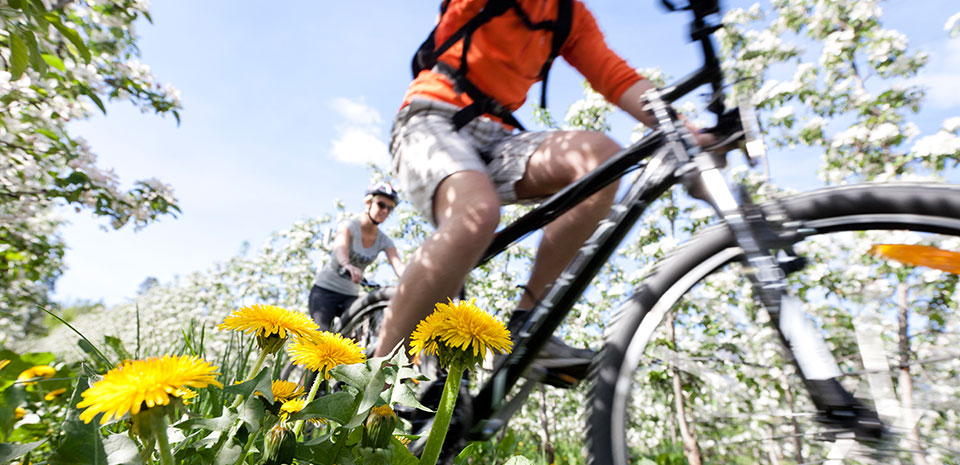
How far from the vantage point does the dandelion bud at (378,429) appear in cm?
59

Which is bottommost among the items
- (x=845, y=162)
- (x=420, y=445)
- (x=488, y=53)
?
(x=420, y=445)

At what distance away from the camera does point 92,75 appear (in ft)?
9.07

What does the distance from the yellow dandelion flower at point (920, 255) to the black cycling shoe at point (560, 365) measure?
23.5 inches

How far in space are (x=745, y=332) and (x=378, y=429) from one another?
3.12 ft

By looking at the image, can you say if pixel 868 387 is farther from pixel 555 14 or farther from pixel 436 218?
pixel 555 14

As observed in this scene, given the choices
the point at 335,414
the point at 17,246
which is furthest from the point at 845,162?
the point at 17,246

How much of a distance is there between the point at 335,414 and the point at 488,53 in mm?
1298

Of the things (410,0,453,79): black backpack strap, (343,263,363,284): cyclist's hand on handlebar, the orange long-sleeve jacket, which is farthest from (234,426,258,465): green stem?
(343,263,363,284): cyclist's hand on handlebar

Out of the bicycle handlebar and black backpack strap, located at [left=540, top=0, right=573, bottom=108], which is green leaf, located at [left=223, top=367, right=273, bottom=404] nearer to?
black backpack strap, located at [left=540, top=0, right=573, bottom=108]

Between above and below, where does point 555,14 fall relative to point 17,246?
above

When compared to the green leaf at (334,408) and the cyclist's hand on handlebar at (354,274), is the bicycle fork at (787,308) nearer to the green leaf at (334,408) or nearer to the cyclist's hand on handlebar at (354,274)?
the green leaf at (334,408)

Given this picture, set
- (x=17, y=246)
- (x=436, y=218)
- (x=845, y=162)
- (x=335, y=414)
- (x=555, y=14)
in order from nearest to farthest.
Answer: (x=335, y=414), (x=436, y=218), (x=555, y=14), (x=17, y=246), (x=845, y=162)

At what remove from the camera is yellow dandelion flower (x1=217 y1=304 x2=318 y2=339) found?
25.8 inches

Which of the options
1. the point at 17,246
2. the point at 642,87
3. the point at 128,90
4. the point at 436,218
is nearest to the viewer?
the point at 436,218
